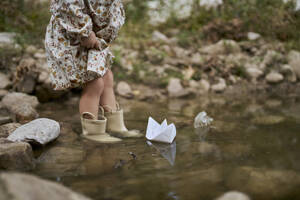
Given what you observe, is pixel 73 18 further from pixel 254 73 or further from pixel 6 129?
pixel 254 73

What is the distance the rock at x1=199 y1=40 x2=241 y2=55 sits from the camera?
581 centimetres

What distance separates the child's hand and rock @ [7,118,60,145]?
66 cm

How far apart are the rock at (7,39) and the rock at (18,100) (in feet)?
4.01

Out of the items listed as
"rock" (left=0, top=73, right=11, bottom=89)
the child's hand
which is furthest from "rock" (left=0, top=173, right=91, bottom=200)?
"rock" (left=0, top=73, right=11, bottom=89)

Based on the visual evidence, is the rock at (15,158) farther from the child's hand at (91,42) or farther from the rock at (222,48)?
the rock at (222,48)

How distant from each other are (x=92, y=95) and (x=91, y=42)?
43cm

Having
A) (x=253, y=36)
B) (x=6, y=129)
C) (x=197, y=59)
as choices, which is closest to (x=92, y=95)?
(x=6, y=129)

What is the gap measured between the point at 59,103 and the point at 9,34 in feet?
5.43

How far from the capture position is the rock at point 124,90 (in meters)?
4.51

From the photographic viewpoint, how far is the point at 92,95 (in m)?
2.66

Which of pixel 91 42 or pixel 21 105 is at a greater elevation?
pixel 91 42

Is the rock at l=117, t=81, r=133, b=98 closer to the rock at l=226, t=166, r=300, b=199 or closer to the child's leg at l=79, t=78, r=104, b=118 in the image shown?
the child's leg at l=79, t=78, r=104, b=118

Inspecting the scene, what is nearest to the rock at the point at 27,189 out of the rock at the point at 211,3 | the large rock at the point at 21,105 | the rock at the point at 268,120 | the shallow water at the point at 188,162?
the shallow water at the point at 188,162

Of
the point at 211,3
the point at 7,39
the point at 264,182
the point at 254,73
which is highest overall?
the point at 211,3
